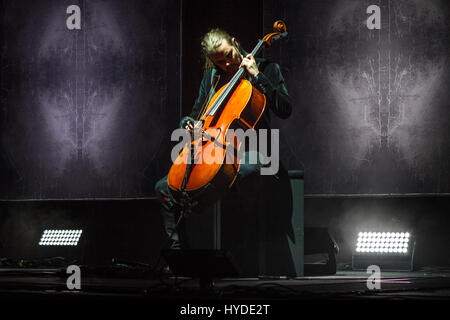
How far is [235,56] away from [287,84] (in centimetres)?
98

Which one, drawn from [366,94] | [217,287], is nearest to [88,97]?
[366,94]

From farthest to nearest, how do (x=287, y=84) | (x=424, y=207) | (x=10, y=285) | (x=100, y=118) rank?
(x=100, y=118)
(x=287, y=84)
(x=424, y=207)
(x=10, y=285)

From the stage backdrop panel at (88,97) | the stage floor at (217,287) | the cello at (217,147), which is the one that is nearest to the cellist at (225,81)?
the cello at (217,147)

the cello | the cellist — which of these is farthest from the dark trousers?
the cello

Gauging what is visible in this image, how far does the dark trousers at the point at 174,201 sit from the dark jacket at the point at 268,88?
40 centimetres

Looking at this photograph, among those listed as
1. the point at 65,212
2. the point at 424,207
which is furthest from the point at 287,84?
the point at 65,212

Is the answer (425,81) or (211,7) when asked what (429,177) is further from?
(211,7)

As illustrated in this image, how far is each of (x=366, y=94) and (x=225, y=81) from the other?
1197mm

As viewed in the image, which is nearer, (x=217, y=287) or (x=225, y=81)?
(x=217, y=287)

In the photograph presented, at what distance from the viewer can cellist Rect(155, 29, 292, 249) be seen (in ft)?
13.0

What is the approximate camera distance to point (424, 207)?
479 centimetres

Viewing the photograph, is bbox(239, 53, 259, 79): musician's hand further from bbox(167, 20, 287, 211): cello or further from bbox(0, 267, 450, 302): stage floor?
bbox(0, 267, 450, 302): stage floor

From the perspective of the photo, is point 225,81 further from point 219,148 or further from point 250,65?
point 219,148

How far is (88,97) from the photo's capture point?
579 centimetres
